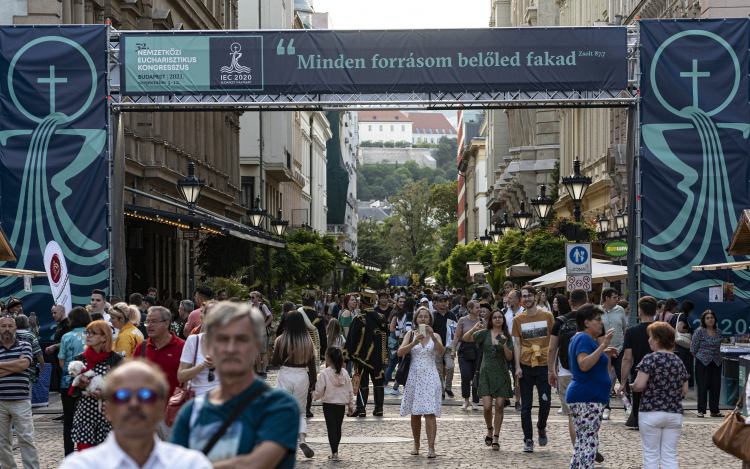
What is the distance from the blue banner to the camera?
17.5m

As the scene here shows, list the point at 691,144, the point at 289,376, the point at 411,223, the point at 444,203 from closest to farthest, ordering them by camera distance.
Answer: the point at 289,376
the point at 691,144
the point at 411,223
the point at 444,203

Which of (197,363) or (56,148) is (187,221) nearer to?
(56,148)

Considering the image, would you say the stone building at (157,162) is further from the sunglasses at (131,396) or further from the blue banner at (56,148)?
the sunglasses at (131,396)

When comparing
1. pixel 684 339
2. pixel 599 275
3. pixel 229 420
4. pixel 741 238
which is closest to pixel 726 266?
pixel 741 238

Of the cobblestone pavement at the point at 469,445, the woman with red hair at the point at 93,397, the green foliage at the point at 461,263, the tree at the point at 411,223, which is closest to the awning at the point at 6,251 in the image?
the cobblestone pavement at the point at 469,445

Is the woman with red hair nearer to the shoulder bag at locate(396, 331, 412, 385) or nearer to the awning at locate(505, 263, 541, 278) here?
the shoulder bag at locate(396, 331, 412, 385)

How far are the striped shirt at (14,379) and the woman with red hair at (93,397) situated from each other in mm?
1480

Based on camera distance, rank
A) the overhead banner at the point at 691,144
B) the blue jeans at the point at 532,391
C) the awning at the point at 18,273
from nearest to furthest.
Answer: the blue jeans at the point at 532,391
the awning at the point at 18,273
the overhead banner at the point at 691,144

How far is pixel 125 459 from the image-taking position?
3141 millimetres

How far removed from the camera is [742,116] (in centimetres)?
1719

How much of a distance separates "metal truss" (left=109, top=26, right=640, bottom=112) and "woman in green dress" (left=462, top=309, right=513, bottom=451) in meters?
5.89

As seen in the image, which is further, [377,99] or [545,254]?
[545,254]

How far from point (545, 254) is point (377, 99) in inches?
404

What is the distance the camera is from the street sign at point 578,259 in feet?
53.3
